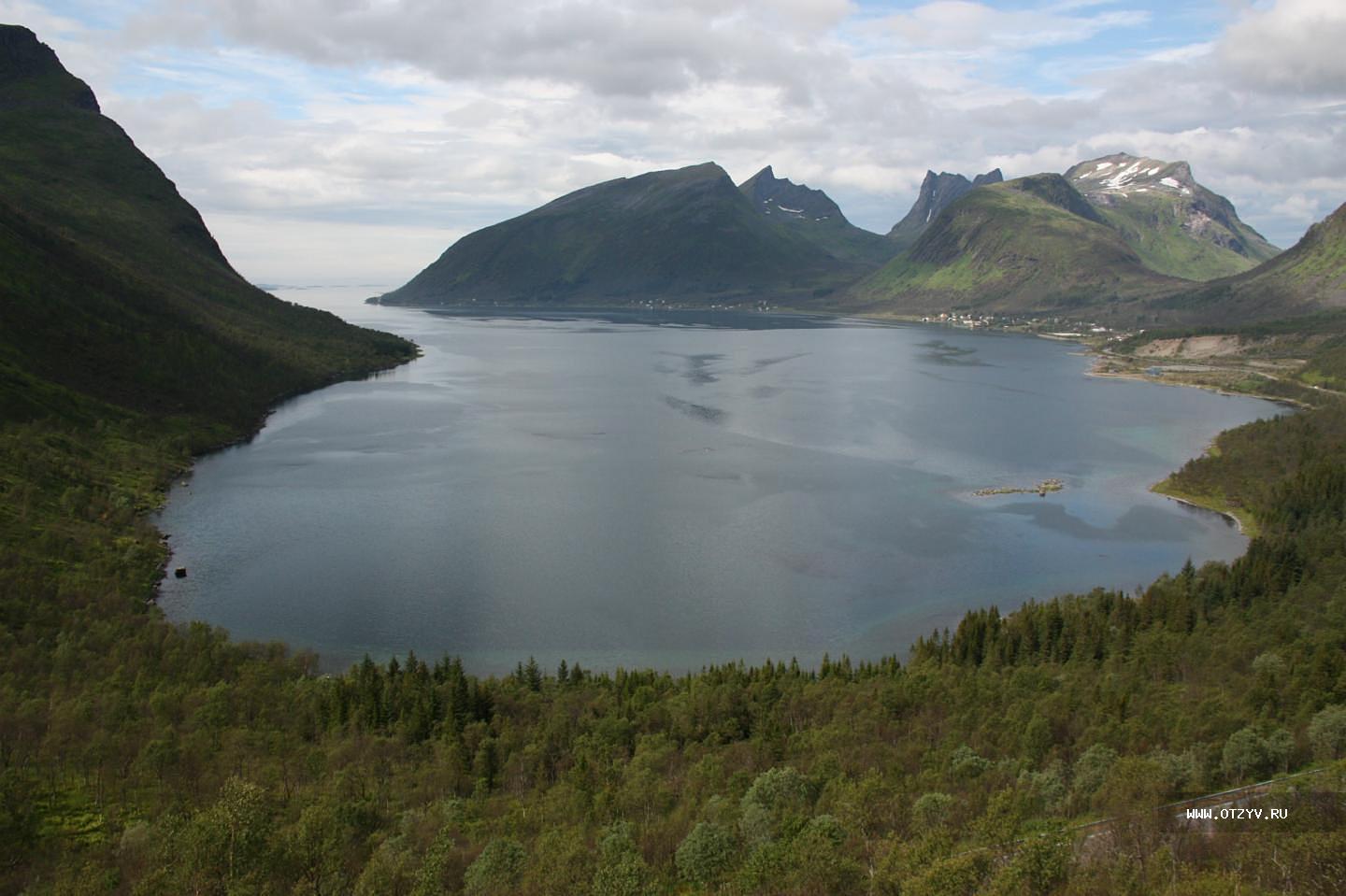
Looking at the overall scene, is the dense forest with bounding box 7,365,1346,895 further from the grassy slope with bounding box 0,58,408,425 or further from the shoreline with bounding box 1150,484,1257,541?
the grassy slope with bounding box 0,58,408,425

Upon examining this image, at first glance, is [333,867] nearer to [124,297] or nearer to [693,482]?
[693,482]

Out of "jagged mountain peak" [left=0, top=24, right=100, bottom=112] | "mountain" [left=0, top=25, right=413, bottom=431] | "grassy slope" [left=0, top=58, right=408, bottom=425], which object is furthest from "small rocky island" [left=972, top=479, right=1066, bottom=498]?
"jagged mountain peak" [left=0, top=24, right=100, bottom=112]

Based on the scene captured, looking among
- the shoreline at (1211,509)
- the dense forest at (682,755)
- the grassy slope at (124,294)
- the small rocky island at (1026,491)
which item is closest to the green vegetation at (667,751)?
the dense forest at (682,755)

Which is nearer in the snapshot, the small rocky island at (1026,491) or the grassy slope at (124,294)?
the small rocky island at (1026,491)

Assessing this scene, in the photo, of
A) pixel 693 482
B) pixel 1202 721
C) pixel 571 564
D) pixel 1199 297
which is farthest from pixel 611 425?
pixel 1199 297

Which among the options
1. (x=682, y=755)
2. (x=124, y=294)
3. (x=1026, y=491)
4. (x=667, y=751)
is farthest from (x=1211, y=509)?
(x=124, y=294)

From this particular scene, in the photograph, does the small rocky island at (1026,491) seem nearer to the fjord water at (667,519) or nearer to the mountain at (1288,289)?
the fjord water at (667,519)
